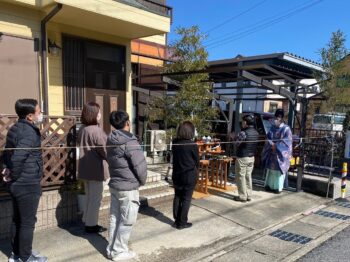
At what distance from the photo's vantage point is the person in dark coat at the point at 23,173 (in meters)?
3.27

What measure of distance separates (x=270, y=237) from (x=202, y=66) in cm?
450

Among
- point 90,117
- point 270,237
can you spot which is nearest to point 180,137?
point 90,117

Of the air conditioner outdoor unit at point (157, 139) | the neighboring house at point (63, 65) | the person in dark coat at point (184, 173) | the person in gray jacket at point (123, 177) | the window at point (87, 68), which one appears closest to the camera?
the person in gray jacket at point (123, 177)

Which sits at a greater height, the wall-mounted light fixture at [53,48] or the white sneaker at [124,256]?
the wall-mounted light fixture at [53,48]

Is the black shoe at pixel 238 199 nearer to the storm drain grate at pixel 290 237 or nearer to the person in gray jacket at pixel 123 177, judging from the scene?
the storm drain grate at pixel 290 237

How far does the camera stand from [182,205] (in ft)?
15.5

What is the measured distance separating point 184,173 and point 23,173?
224cm

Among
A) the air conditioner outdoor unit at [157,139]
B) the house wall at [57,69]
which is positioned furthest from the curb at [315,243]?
the air conditioner outdoor unit at [157,139]

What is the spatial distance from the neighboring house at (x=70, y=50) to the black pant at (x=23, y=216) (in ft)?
8.68

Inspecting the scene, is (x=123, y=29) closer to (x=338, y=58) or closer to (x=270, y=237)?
(x=270, y=237)

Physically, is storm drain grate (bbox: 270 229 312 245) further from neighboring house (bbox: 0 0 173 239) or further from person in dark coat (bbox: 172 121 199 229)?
neighboring house (bbox: 0 0 173 239)

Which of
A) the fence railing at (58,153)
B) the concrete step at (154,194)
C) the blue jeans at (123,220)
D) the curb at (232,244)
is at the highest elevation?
the fence railing at (58,153)

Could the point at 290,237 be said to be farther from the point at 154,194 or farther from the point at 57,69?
the point at 57,69

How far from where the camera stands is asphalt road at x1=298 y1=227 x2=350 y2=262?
400 cm
